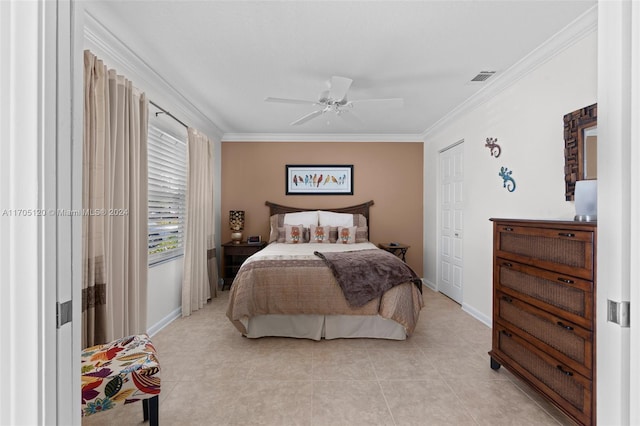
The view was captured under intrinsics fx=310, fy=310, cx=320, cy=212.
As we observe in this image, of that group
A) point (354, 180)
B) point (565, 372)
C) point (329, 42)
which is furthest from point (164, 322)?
point (565, 372)

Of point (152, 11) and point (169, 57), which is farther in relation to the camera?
point (169, 57)

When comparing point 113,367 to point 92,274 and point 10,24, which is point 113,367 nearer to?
point 92,274

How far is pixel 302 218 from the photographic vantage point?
5.04 meters

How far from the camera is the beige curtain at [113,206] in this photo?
6.87ft

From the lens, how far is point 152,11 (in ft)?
6.80

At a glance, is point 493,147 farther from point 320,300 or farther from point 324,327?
point 324,327

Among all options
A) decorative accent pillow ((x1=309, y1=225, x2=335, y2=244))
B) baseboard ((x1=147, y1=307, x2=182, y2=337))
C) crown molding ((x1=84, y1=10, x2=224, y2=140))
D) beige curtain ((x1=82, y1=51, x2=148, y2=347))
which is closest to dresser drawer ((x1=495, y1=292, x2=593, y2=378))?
decorative accent pillow ((x1=309, y1=225, x2=335, y2=244))

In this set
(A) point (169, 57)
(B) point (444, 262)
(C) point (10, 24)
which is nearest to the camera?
(C) point (10, 24)

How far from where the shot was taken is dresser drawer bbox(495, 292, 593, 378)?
1.68 m

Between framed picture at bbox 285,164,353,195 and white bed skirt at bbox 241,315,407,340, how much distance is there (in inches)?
104

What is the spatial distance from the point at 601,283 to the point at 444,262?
416cm

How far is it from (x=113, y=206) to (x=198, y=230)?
1.72 meters

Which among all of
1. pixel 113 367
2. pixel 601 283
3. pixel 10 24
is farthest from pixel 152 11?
pixel 601 283

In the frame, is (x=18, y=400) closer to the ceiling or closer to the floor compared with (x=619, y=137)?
closer to the floor
